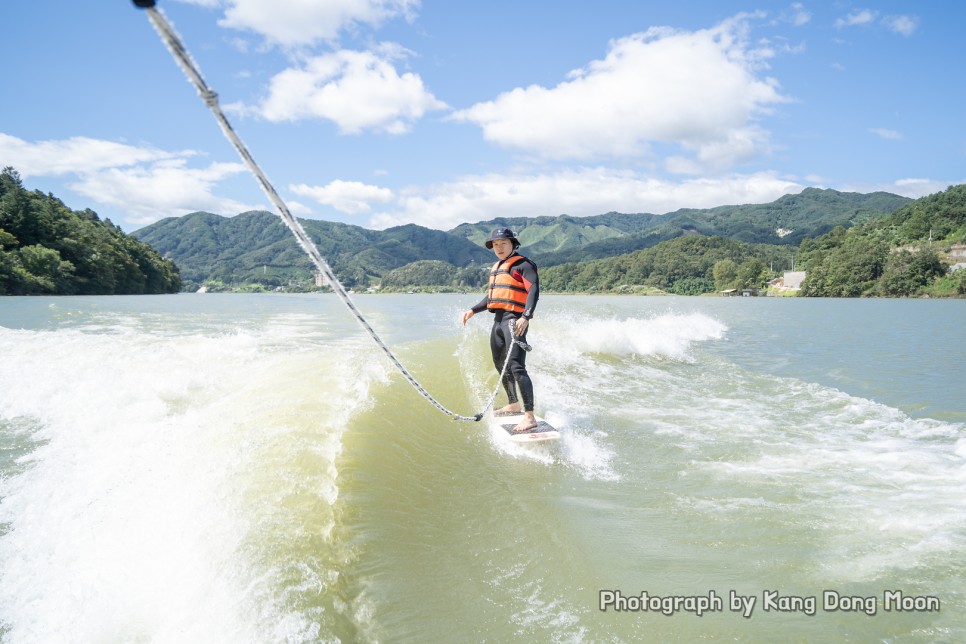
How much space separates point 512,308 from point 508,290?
250 millimetres

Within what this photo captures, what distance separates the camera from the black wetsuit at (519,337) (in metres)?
6.40

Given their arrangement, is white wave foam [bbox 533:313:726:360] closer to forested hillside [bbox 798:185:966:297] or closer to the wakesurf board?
the wakesurf board

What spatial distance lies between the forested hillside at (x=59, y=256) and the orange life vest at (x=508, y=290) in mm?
70706

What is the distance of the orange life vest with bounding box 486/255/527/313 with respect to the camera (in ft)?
22.0

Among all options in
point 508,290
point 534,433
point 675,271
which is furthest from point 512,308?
point 675,271

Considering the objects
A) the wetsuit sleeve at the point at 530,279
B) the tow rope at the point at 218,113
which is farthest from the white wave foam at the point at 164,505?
the wetsuit sleeve at the point at 530,279

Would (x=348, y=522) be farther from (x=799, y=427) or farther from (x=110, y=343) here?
(x=110, y=343)

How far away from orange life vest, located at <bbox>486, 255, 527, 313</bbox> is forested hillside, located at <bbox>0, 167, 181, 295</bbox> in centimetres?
7071

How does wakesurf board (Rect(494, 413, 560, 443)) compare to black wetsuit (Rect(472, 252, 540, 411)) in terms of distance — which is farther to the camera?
black wetsuit (Rect(472, 252, 540, 411))

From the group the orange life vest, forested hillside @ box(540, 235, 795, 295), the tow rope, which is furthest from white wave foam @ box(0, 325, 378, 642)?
forested hillside @ box(540, 235, 795, 295)

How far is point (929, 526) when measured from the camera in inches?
151

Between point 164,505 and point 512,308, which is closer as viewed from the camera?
point 164,505

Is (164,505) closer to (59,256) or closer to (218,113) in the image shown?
(218,113)

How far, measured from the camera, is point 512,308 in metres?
6.72
